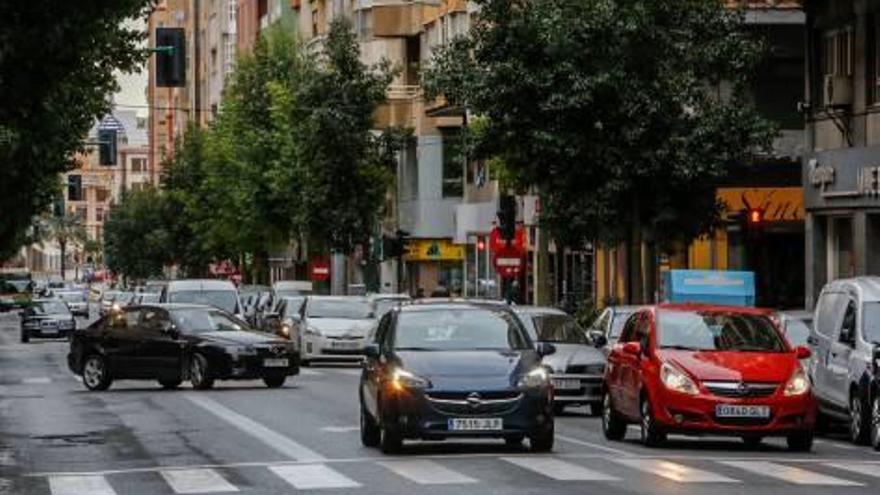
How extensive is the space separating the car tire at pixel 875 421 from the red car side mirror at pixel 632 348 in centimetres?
266

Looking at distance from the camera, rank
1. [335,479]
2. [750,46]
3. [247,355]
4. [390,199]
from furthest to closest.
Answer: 1. [390,199]
2. [750,46]
3. [247,355]
4. [335,479]

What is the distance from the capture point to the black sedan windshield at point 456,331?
859 inches

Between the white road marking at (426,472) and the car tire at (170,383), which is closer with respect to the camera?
the white road marking at (426,472)

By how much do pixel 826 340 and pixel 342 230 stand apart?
4735 centimetres

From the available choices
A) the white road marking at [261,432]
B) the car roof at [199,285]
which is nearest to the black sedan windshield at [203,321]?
the white road marking at [261,432]

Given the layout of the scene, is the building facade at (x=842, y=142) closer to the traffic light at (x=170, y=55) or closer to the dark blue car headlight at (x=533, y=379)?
the traffic light at (x=170, y=55)

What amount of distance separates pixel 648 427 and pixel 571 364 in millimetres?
7187

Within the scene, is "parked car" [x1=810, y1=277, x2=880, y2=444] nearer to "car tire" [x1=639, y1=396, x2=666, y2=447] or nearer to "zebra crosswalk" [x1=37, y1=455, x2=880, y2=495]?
"car tire" [x1=639, y1=396, x2=666, y2=447]

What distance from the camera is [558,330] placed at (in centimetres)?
3153

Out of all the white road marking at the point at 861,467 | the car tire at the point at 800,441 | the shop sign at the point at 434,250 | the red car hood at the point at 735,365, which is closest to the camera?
the white road marking at the point at 861,467

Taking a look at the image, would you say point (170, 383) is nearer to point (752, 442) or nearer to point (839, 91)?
point (839, 91)

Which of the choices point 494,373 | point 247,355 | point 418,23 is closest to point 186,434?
point 494,373

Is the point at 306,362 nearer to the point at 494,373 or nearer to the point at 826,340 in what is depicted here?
the point at 826,340

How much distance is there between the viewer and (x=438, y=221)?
75.4m
